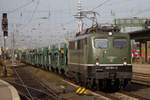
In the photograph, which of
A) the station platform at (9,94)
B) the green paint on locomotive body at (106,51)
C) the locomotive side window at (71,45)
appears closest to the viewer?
the station platform at (9,94)

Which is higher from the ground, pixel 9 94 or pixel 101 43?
pixel 101 43

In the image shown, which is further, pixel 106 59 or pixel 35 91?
pixel 35 91

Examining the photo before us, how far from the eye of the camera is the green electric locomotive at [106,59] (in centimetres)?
1249

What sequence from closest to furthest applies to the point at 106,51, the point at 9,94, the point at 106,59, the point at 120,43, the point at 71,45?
the point at 9,94 < the point at 106,59 < the point at 106,51 < the point at 120,43 < the point at 71,45

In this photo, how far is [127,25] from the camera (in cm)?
4044

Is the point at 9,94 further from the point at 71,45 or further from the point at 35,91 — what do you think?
the point at 71,45

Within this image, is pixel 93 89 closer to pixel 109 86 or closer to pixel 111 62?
pixel 109 86

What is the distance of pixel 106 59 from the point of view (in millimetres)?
12617

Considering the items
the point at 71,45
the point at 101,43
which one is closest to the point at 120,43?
the point at 101,43

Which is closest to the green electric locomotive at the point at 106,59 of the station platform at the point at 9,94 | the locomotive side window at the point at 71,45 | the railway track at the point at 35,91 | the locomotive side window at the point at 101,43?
the locomotive side window at the point at 101,43

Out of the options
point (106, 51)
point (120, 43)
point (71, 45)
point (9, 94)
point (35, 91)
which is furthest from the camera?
point (71, 45)

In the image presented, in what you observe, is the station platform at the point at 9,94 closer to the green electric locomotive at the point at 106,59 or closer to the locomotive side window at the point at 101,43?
the green electric locomotive at the point at 106,59

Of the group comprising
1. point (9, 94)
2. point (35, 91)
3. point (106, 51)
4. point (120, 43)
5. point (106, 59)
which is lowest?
point (35, 91)

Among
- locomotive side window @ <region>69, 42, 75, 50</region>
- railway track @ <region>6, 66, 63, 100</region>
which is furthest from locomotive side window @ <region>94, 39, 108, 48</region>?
locomotive side window @ <region>69, 42, 75, 50</region>
